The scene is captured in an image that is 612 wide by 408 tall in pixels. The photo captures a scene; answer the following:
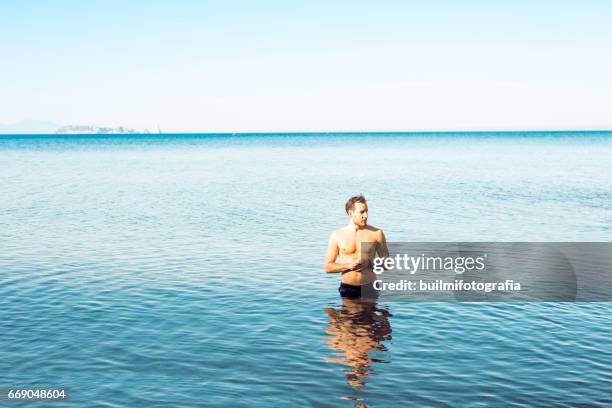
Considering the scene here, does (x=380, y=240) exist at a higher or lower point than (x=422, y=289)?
higher

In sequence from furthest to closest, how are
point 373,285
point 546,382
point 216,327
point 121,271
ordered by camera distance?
point 121,271 < point 373,285 < point 216,327 < point 546,382

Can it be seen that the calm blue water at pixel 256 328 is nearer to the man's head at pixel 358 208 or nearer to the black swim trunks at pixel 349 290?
the black swim trunks at pixel 349 290

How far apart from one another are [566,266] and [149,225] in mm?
19493

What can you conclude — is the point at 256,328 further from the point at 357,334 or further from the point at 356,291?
the point at 356,291

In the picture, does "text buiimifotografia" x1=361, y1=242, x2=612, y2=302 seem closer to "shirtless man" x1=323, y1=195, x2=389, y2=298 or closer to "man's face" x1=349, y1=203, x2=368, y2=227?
"shirtless man" x1=323, y1=195, x2=389, y2=298

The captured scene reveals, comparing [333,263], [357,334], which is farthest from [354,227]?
[357,334]

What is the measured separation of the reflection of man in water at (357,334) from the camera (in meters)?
10.5

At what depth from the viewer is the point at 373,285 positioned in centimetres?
1439

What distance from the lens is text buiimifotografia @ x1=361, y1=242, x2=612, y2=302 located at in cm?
1576

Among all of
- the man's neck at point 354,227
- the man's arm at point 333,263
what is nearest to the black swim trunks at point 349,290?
the man's arm at point 333,263

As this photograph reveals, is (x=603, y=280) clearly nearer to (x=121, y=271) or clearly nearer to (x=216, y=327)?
(x=216, y=327)

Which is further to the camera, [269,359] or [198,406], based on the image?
[269,359]

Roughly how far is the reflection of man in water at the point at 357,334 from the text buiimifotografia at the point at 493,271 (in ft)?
2.72

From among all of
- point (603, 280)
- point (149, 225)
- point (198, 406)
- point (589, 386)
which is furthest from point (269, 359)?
point (149, 225)
